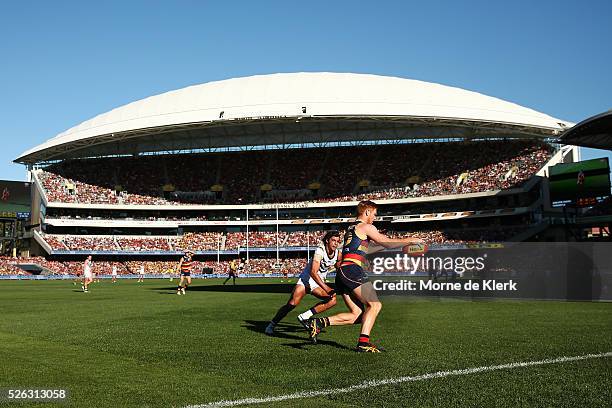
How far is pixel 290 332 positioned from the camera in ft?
36.6

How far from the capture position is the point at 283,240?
72.4 m

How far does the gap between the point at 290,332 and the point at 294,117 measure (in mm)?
50607

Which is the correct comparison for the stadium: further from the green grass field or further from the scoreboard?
the green grass field

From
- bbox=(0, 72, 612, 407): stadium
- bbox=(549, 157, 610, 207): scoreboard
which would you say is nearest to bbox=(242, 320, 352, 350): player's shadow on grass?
bbox=(0, 72, 612, 407): stadium

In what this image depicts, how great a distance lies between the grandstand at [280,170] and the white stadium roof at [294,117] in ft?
0.74

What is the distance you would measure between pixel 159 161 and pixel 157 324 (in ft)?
224

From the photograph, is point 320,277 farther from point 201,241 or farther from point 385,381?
point 201,241

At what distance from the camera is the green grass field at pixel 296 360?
223 inches

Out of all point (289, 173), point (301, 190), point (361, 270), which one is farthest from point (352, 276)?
point (289, 173)

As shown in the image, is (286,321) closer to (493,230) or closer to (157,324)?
(157,324)

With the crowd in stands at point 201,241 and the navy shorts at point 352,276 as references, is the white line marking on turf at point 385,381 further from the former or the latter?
the crowd in stands at point 201,241

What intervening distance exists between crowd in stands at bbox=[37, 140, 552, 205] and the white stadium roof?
3185 millimetres

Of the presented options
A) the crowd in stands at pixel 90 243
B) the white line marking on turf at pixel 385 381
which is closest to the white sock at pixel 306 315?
the white line marking on turf at pixel 385 381

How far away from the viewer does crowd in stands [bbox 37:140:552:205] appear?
68.9 m
